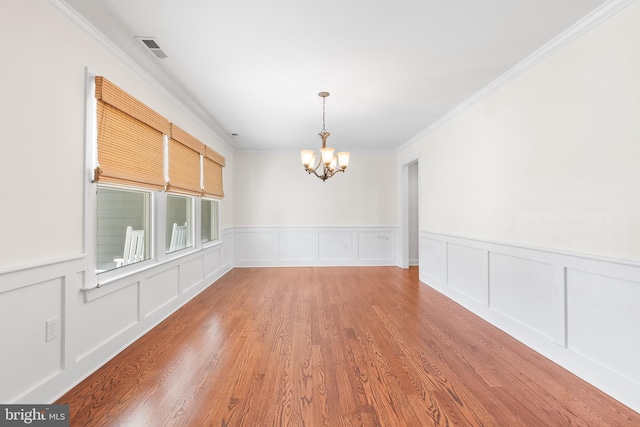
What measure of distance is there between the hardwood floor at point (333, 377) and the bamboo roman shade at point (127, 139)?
1.55m

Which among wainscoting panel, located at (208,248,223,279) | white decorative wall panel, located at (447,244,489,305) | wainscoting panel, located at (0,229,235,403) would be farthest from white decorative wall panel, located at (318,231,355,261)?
wainscoting panel, located at (0,229,235,403)

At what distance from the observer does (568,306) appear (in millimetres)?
2393

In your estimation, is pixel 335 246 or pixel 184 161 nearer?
pixel 184 161

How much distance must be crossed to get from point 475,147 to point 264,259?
188 inches

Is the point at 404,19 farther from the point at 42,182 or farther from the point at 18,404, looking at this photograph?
the point at 18,404

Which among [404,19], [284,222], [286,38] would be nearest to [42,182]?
[286,38]

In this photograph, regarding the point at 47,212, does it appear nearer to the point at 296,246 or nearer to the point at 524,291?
the point at 524,291

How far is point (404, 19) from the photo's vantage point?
2.22 meters

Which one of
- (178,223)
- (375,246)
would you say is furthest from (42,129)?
(375,246)

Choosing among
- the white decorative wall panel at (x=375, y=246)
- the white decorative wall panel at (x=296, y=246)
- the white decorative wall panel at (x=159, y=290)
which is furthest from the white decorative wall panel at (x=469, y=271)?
the white decorative wall panel at (x=159, y=290)

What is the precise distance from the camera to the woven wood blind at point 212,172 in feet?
16.0

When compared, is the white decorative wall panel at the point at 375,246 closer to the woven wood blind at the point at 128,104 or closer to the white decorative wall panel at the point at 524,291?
the white decorative wall panel at the point at 524,291

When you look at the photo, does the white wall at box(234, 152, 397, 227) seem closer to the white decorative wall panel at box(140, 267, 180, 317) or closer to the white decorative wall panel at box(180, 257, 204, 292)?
the white decorative wall panel at box(180, 257, 204, 292)

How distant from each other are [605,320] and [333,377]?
194cm
